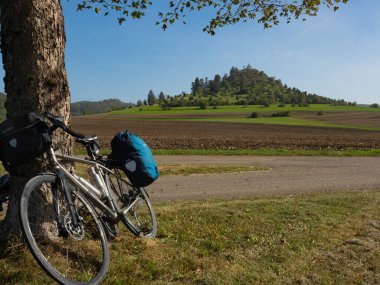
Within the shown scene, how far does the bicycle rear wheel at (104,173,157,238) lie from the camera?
496cm

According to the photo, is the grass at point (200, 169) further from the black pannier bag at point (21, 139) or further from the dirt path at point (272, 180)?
the black pannier bag at point (21, 139)

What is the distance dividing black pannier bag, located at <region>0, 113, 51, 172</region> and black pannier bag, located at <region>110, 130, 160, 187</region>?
99 cm

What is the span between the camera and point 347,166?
57.7ft

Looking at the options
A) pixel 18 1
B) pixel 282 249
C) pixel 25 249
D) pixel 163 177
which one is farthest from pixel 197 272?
pixel 163 177

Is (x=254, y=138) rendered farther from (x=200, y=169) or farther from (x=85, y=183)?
(x=85, y=183)

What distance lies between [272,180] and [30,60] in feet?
34.9

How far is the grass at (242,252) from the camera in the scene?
13.7 feet

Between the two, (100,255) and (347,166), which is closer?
(100,255)

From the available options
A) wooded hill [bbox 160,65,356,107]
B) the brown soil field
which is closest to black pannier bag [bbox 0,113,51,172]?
the brown soil field

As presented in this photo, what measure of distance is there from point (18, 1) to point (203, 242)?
145 inches

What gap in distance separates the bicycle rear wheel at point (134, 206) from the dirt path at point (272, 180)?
4.80 metres

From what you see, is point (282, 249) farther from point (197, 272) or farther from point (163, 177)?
point (163, 177)

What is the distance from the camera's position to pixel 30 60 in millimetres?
4430

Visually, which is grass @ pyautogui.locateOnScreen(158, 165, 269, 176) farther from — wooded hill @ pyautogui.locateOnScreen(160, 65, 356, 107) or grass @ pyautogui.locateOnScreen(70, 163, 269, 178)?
wooded hill @ pyautogui.locateOnScreen(160, 65, 356, 107)
